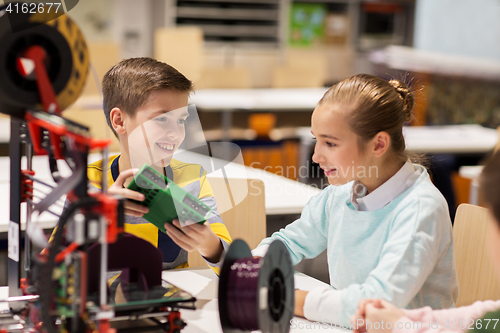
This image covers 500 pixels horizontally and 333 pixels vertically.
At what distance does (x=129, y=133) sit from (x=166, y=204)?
392 millimetres

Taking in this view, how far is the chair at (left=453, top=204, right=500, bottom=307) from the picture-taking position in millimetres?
1267

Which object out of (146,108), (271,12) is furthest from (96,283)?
(271,12)

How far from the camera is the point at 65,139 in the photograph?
716mm

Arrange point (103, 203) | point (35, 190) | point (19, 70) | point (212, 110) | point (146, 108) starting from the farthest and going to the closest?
point (212, 110)
point (146, 108)
point (35, 190)
point (19, 70)
point (103, 203)

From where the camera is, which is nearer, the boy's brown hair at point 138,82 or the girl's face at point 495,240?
the girl's face at point 495,240

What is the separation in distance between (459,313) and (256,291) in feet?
1.21

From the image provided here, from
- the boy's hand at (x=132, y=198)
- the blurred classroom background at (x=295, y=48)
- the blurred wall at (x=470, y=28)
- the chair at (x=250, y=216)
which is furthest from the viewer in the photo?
the blurred wall at (x=470, y=28)

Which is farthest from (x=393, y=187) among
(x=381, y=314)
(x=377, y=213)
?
(x=381, y=314)

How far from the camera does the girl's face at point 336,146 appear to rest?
103 centimetres

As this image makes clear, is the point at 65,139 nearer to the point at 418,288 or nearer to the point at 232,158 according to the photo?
the point at 418,288

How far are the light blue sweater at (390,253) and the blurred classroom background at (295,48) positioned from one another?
304 cm

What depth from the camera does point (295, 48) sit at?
7.09 m

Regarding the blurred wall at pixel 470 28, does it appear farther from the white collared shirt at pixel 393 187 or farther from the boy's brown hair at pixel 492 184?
the boy's brown hair at pixel 492 184

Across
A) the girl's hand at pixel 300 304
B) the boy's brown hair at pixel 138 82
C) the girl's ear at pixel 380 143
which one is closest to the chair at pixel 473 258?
the girl's ear at pixel 380 143
